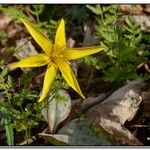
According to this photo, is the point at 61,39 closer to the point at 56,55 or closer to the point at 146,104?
the point at 56,55

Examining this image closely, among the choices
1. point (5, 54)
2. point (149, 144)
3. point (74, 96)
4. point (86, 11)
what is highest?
point (86, 11)

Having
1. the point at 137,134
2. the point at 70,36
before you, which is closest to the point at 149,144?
the point at 137,134

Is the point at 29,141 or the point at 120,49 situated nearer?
the point at 29,141

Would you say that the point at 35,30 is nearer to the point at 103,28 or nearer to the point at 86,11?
the point at 103,28

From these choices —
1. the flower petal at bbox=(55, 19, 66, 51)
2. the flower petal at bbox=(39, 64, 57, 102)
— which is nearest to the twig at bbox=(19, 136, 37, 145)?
the flower petal at bbox=(39, 64, 57, 102)

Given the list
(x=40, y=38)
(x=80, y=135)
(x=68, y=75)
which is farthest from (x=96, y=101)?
(x=40, y=38)

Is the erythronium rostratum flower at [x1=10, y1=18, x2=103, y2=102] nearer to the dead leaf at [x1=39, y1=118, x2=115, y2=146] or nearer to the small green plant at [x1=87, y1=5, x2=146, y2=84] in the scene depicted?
the dead leaf at [x1=39, y1=118, x2=115, y2=146]
